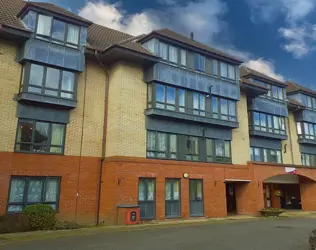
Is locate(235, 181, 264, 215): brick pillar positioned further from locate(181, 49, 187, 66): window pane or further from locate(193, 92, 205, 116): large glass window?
locate(181, 49, 187, 66): window pane

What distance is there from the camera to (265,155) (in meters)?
27.4

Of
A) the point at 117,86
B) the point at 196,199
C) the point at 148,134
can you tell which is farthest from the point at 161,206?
the point at 117,86

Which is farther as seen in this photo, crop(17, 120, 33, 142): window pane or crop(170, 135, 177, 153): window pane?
crop(170, 135, 177, 153): window pane

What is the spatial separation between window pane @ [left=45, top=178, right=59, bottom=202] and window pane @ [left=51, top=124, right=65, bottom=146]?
202 cm

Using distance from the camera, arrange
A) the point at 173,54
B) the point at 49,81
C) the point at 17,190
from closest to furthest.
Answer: the point at 17,190
the point at 49,81
the point at 173,54

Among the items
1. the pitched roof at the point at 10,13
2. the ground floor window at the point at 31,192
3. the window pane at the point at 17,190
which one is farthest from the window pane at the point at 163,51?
the window pane at the point at 17,190

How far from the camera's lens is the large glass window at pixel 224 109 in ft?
73.2

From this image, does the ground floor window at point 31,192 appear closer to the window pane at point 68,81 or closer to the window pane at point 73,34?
the window pane at point 68,81

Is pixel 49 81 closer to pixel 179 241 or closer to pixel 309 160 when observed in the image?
pixel 179 241

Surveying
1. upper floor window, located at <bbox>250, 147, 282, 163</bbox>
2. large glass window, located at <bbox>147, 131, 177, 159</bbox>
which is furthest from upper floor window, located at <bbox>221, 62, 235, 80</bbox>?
upper floor window, located at <bbox>250, 147, 282, 163</bbox>

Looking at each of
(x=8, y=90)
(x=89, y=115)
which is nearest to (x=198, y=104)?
(x=89, y=115)

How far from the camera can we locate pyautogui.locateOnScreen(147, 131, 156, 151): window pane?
1936cm

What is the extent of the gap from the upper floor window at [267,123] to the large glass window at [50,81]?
1534cm

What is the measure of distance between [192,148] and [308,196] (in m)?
14.0
